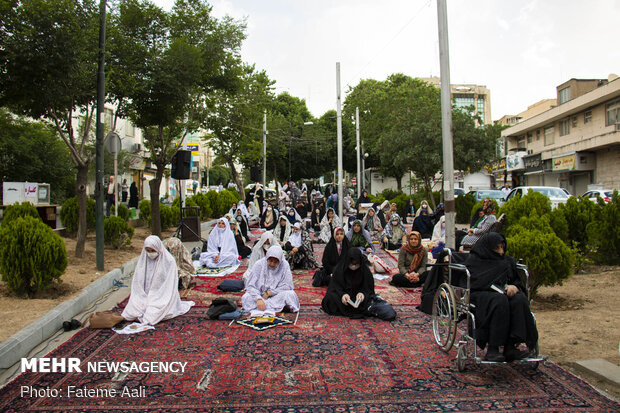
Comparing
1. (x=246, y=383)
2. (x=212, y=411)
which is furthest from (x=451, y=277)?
(x=212, y=411)

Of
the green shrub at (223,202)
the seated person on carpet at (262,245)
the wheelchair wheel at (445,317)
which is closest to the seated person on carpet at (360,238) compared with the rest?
the seated person on carpet at (262,245)

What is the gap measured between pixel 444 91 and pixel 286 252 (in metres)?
4.57

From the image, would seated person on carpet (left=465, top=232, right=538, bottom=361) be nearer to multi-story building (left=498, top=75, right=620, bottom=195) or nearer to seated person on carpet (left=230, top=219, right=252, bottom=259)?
seated person on carpet (left=230, top=219, right=252, bottom=259)

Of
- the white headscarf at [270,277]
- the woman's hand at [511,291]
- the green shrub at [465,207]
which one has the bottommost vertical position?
the white headscarf at [270,277]

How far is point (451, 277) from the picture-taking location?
4.96 meters

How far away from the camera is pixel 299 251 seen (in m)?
9.94

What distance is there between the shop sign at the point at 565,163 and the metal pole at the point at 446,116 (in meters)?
21.5

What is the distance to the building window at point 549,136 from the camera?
101 feet

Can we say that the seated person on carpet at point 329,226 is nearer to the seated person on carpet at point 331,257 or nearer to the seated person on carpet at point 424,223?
the seated person on carpet at point 424,223

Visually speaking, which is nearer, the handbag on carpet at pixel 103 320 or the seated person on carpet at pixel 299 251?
the handbag on carpet at pixel 103 320

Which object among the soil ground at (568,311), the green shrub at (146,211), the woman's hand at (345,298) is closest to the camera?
the soil ground at (568,311)

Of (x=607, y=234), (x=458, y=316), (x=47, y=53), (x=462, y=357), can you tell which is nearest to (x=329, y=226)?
(x=607, y=234)

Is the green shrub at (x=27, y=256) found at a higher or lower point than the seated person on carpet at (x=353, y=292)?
higher

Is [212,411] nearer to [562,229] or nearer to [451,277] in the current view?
[451,277]
